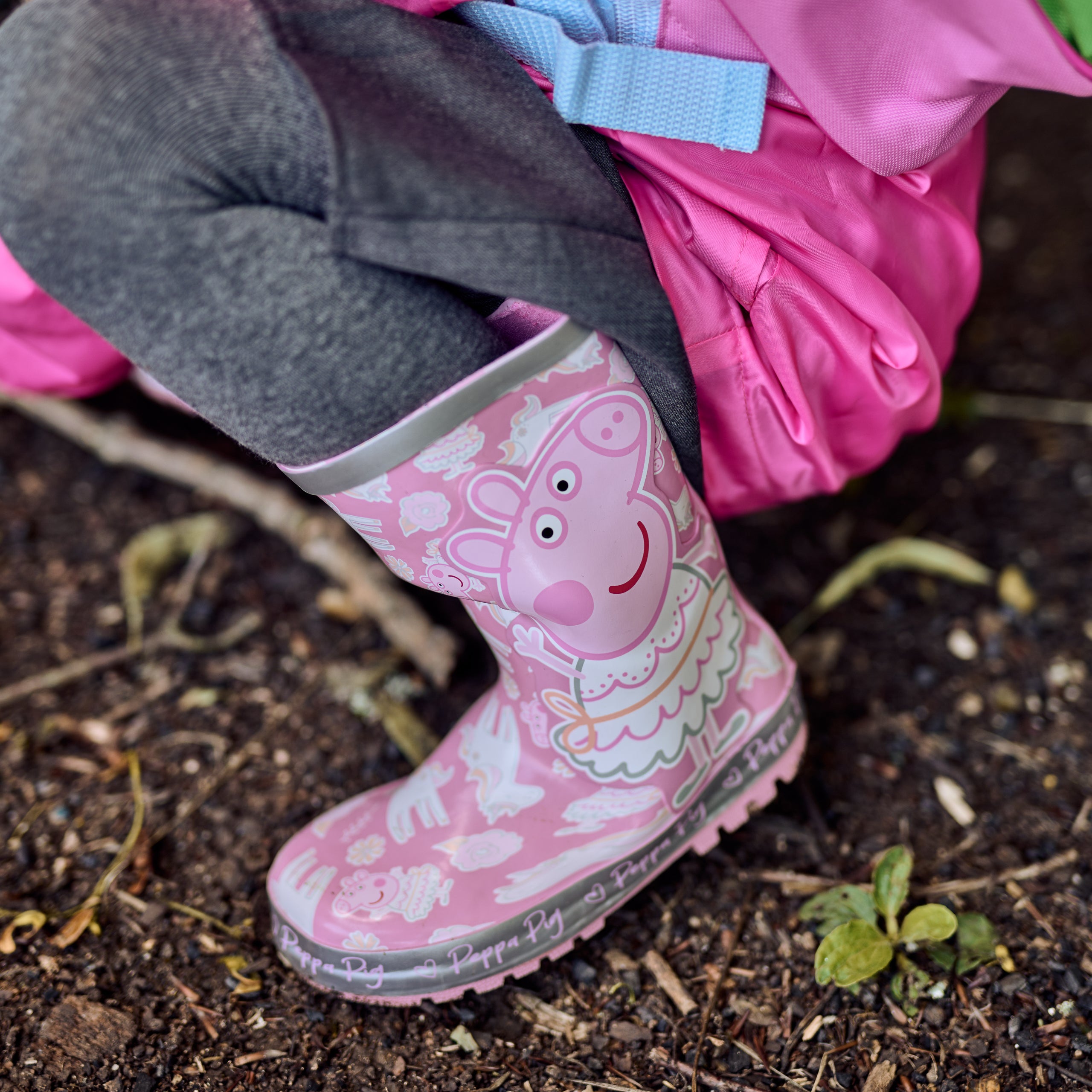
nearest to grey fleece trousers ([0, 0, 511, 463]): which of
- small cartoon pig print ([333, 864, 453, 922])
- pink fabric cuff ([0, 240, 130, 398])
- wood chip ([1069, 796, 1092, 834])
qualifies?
pink fabric cuff ([0, 240, 130, 398])

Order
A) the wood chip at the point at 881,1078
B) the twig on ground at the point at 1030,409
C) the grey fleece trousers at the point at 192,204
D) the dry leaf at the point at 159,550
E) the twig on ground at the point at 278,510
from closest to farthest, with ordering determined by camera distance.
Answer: the grey fleece trousers at the point at 192,204, the wood chip at the point at 881,1078, the twig on ground at the point at 278,510, the dry leaf at the point at 159,550, the twig on ground at the point at 1030,409

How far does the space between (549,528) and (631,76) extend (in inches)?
13.1

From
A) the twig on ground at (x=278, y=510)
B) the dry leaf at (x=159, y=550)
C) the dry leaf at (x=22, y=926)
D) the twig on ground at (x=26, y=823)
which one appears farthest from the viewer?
the dry leaf at (x=159, y=550)

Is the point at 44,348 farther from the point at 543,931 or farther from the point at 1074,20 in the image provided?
the point at 1074,20

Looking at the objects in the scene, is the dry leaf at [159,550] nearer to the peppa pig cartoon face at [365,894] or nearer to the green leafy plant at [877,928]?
the peppa pig cartoon face at [365,894]

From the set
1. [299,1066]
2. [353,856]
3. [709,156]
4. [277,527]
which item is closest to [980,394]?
[709,156]

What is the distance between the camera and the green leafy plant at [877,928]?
2.86 ft

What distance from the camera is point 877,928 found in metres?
0.91

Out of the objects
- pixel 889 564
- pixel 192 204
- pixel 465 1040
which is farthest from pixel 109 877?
pixel 889 564

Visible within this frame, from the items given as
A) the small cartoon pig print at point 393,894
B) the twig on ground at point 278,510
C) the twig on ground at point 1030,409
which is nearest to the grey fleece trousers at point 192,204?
the small cartoon pig print at point 393,894

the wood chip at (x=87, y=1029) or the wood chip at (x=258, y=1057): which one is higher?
the wood chip at (x=87, y=1029)

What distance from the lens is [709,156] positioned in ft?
2.46

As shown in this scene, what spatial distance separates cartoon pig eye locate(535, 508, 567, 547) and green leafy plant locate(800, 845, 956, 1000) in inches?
17.9

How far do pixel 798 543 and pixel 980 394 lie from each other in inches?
17.9
